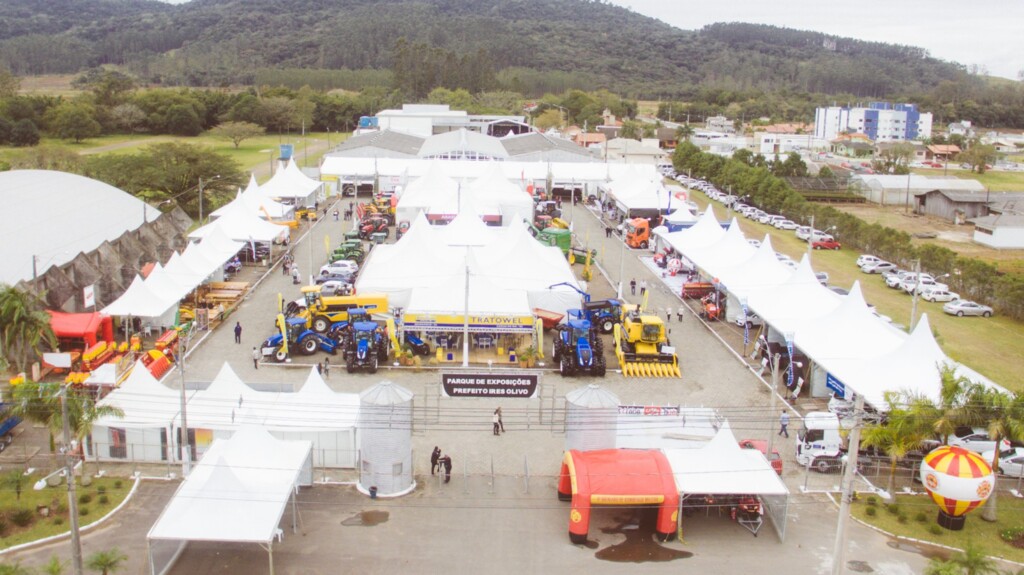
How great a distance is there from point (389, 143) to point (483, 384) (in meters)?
43.6

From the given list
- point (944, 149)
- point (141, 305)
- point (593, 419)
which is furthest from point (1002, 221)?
point (944, 149)

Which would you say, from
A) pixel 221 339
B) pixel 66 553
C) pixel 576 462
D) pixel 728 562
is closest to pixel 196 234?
pixel 221 339

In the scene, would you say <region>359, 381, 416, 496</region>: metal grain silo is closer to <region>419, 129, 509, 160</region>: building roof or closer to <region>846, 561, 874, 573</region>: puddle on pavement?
<region>846, 561, 874, 573</region>: puddle on pavement

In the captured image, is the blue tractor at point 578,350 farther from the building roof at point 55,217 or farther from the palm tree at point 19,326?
the building roof at point 55,217

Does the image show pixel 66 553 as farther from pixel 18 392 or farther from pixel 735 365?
pixel 735 365

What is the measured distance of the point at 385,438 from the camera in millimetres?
16234

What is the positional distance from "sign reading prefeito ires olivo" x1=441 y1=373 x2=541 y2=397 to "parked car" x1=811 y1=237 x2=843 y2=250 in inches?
1082

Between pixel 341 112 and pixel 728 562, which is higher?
pixel 341 112

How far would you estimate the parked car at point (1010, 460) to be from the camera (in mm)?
17609

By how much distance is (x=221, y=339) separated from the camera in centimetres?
2567

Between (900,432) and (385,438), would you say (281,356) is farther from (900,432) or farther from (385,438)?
(900,432)

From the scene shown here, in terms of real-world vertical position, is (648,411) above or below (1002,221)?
below

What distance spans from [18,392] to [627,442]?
485 inches

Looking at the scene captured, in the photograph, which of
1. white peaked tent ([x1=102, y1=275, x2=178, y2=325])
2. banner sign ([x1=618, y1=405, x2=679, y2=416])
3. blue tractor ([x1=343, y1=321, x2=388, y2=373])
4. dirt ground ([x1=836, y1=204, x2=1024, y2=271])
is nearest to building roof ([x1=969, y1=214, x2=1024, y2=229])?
dirt ground ([x1=836, y1=204, x2=1024, y2=271])
